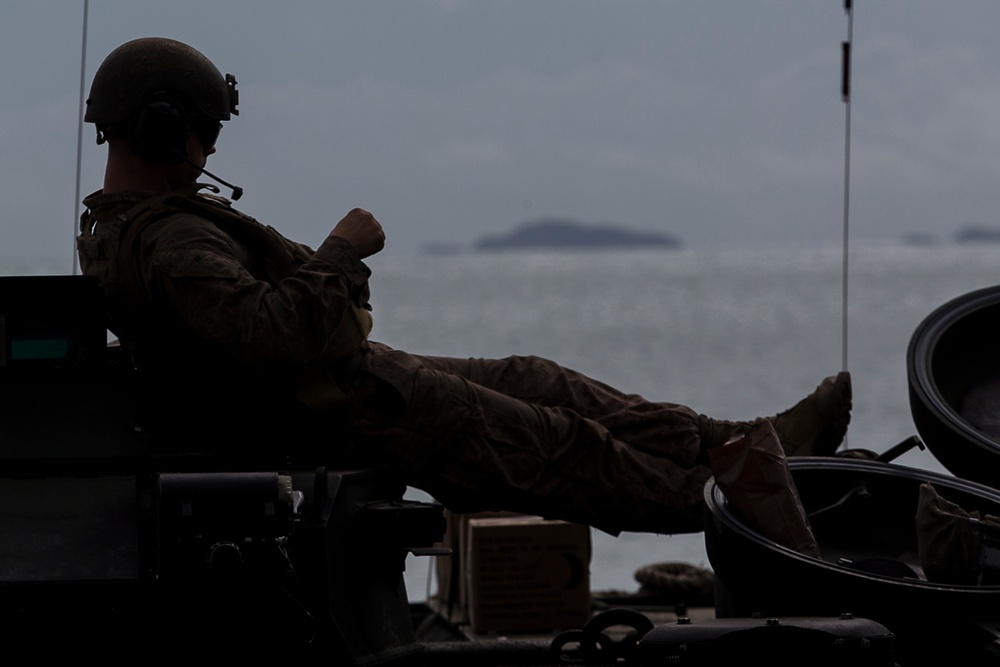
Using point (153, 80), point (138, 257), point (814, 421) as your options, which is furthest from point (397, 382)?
point (814, 421)

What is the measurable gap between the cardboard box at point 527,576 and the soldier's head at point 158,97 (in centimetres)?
147

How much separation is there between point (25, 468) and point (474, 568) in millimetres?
1821

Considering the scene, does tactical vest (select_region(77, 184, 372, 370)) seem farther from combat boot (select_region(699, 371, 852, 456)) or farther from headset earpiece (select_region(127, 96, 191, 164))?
combat boot (select_region(699, 371, 852, 456))

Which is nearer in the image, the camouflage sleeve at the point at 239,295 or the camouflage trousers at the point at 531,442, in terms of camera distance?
the camouflage sleeve at the point at 239,295

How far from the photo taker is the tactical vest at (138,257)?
4109 millimetres

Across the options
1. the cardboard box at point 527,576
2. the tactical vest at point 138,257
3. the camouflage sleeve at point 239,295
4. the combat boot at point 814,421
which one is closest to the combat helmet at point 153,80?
the tactical vest at point 138,257

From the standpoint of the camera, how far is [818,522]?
14.1 feet

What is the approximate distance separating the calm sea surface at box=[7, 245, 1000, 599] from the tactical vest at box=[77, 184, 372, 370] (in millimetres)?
4495

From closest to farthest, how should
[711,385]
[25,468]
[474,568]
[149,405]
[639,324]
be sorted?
1. [25,468]
2. [149,405]
3. [474,568]
4. [711,385]
5. [639,324]

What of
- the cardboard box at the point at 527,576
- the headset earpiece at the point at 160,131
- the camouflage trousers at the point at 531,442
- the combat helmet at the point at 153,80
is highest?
the combat helmet at the point at 153,80

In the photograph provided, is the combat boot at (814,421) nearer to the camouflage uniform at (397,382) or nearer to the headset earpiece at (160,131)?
the camouflage uniform at (397,382)

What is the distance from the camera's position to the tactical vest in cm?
411

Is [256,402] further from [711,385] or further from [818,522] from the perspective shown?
[711,385]

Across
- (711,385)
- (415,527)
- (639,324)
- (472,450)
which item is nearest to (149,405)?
(415,527)
